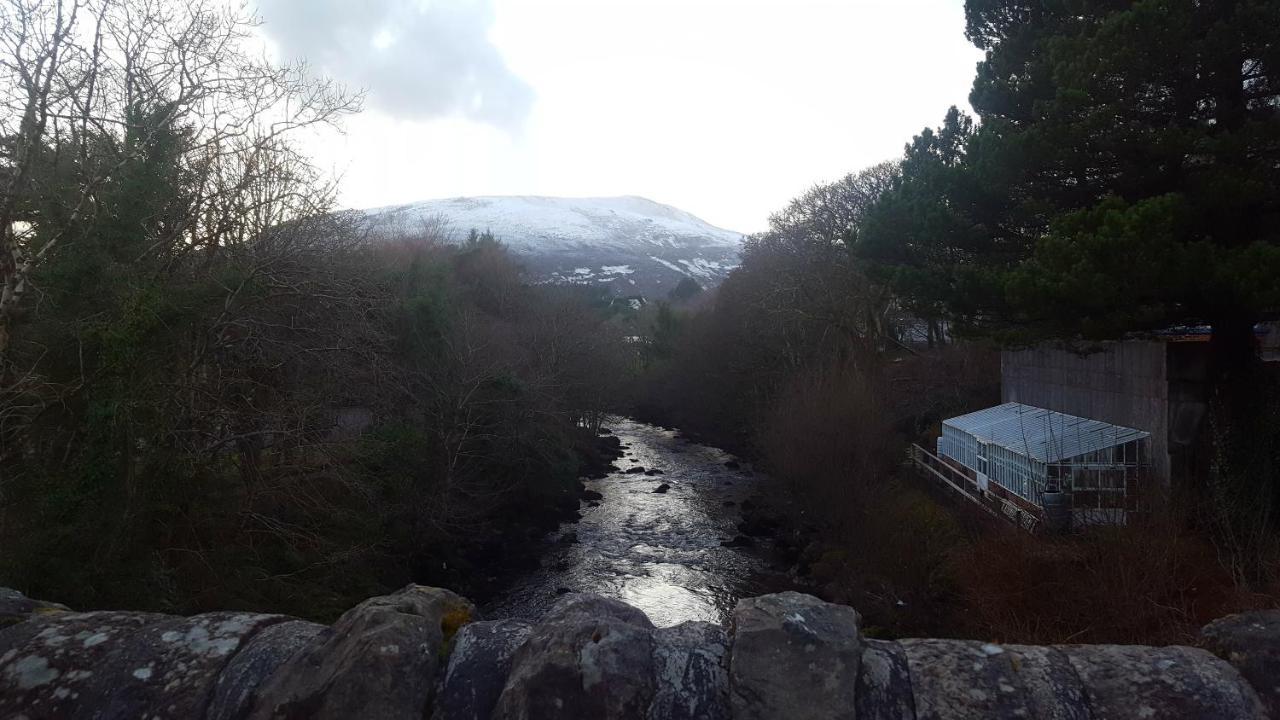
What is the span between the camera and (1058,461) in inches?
553

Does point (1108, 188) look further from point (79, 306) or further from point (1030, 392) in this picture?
point (79, 306)

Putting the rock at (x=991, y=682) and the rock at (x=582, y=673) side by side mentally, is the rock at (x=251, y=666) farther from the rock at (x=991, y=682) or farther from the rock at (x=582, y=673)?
the rock at (x=991, y=682)

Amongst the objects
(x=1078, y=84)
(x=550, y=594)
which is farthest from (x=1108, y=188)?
(x=550, y=594)

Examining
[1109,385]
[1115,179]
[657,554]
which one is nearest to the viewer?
[1115,179]

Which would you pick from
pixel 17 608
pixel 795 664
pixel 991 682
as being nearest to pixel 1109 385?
pixel 991 682

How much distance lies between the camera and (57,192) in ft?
23.2

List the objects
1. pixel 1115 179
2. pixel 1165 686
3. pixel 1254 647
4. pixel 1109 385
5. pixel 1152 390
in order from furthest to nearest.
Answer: pixel 1109 385, pixel 1152 390, pixel 1115 179, pixel 1254 647, pixel 1165 686

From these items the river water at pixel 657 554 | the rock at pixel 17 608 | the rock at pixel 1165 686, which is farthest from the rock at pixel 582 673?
the river water at pixel 657 554

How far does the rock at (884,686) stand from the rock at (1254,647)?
1.04 m

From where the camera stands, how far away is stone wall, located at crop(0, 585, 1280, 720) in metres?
2.16

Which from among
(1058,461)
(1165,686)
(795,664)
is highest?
(795,664)

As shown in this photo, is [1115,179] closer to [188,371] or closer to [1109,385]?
[1109,385]

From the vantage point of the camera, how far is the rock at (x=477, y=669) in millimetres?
2248

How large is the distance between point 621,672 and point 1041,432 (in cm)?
1700
